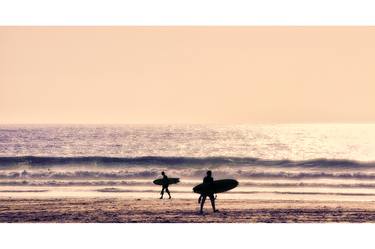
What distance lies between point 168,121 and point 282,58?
1855mm

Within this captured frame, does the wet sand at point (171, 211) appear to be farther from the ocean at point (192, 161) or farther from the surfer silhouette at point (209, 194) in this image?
the ocean at point (192, 161)

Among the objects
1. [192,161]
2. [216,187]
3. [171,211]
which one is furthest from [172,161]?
[216,187]

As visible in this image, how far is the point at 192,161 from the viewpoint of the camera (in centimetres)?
1217

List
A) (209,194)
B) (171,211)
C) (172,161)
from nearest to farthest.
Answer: (209,194) < (171,211) < (172,161)

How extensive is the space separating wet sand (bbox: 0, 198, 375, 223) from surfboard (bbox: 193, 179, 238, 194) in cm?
29

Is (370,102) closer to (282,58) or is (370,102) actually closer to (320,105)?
(320,105)

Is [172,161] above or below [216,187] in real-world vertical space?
above

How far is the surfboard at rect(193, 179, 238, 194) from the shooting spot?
10.2 m

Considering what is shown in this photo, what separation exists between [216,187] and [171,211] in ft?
2.44

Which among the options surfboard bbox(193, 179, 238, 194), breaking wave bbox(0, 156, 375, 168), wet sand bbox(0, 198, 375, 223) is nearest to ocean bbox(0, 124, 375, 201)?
breaking wave bbox(0, 156, 375, 168)

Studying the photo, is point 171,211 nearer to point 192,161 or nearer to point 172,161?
point 192,161

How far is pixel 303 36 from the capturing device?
1005cm
